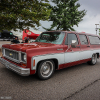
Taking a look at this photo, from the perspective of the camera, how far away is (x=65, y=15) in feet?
76.1

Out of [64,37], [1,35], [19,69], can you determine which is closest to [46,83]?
[19,69]

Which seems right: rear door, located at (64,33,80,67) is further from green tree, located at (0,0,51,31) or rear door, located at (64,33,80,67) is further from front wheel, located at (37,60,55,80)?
green tree, located at (0,0,51,31)

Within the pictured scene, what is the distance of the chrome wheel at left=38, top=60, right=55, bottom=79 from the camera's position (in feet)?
11.6

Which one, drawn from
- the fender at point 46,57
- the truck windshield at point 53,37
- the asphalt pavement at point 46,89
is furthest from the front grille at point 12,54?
the truck windshield at point 53,37

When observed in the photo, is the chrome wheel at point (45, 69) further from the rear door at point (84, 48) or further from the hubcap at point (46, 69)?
the rear door at point (84, 48)

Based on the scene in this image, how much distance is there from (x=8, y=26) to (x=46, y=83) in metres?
7.70

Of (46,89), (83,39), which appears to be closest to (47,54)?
(46,89)

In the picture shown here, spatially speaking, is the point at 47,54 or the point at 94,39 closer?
the point at 47,54

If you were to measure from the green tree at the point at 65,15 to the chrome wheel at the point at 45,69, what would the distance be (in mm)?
19571

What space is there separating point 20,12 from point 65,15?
16056 mm

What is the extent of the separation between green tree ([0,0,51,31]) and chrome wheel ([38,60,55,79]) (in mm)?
6050

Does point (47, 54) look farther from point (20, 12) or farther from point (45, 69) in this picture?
point (20, 12)

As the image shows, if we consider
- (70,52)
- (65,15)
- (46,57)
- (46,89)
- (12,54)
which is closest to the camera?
(46,89)

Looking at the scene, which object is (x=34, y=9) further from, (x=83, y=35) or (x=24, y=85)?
(x=24, y=85)
